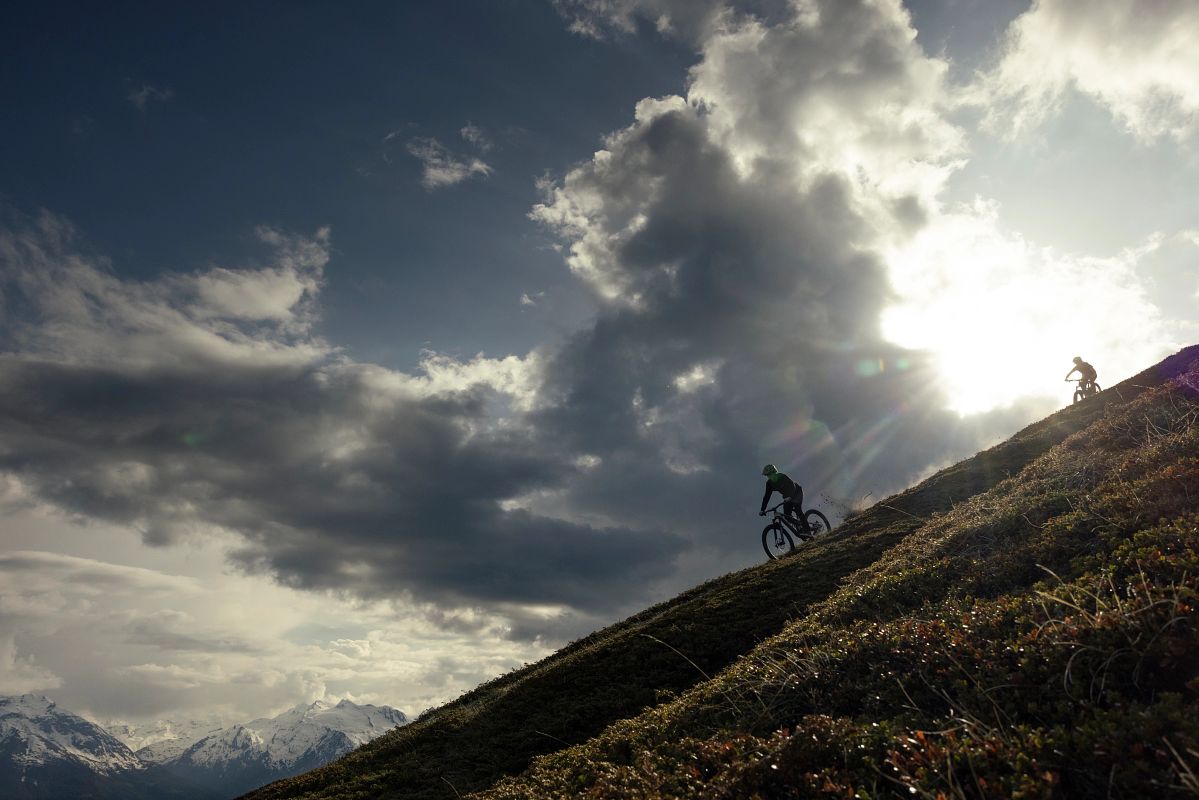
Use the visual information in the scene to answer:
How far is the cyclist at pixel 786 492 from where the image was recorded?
107ft

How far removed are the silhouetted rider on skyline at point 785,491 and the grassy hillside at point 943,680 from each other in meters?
9.48

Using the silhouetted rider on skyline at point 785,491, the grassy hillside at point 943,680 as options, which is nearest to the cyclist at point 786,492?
the silhouetted rider on skyline at point 785,491

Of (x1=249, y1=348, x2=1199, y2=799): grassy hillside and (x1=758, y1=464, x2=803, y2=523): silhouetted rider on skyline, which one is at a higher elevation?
(x1=758, y1=464, x2=803, y2=523): silhouetted rider on skyline

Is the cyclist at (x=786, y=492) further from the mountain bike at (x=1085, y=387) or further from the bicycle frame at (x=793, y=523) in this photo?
the mountain bike at (x=1085, y=387)

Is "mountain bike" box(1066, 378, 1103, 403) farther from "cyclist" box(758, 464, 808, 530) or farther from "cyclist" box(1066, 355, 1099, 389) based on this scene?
"cyclist" box(758, 464, 808, 530)

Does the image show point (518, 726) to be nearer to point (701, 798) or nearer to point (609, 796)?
point (609, 796)

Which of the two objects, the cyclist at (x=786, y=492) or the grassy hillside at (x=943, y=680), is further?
the cyclist at (x=786, y=492)

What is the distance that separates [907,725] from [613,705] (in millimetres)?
11622

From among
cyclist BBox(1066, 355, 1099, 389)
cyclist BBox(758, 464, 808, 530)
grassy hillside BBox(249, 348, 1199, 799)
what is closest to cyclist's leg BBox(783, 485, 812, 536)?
cyclist BBox(758, 464, 808, 530)

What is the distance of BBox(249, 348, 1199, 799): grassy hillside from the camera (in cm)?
703

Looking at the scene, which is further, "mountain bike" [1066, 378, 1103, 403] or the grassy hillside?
"mountain bike" [1066, 378, 1103, 403]

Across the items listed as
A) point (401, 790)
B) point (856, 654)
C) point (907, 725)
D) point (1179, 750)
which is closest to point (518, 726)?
point (401, 790)

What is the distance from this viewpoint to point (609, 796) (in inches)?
407

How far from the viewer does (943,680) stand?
9133mm
